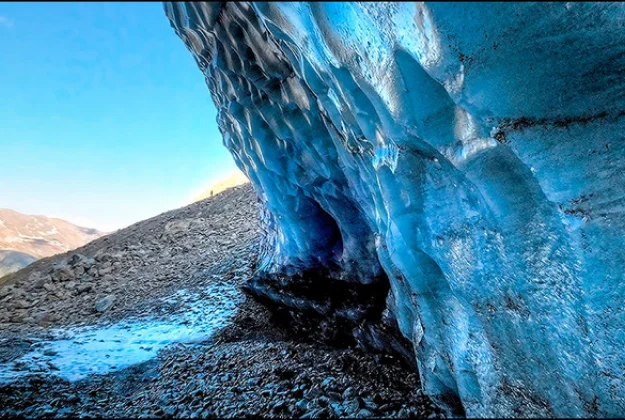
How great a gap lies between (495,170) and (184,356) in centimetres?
555

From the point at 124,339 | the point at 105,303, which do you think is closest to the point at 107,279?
the point at 105,303

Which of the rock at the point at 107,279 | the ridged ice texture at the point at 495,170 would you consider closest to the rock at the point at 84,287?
the rock at the point at 107,279

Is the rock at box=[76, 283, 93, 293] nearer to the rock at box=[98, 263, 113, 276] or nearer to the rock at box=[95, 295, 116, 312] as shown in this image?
the rock at box=[98, 263, 113, 276]

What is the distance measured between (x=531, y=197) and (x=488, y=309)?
3.07ft

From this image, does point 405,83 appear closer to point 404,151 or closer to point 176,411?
point 404,151

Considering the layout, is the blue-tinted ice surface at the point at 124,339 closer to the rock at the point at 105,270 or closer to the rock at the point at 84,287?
the rock at the point at 84,287

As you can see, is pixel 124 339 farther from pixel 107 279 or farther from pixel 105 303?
pixel 107 279

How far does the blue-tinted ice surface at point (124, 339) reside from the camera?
6.06 metres

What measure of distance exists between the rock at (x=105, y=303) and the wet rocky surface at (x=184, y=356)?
72mm

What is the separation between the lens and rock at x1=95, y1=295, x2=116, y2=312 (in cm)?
963

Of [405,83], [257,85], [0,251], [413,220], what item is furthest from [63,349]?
[0,251]

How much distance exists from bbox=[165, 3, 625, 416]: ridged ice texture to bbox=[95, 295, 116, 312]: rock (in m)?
8.47

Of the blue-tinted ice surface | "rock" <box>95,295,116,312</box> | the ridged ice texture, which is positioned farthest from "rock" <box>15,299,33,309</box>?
the ridged ice texture

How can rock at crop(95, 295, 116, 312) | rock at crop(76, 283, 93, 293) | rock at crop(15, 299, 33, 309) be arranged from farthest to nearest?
rock at crop(76, 283, 93, 293)
rock at crop(15, 299, 33, 309)
rock at crop(95, 295, 116, 312)
